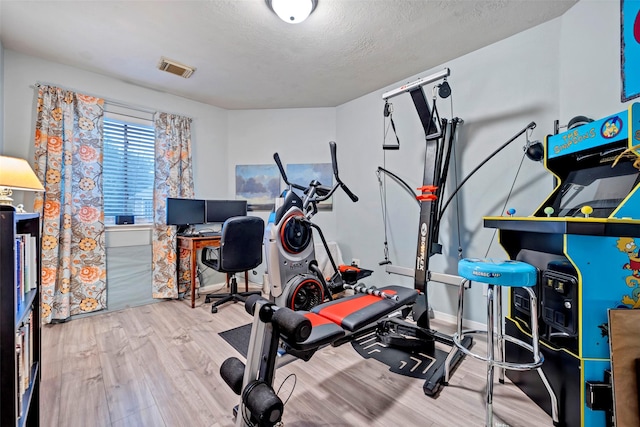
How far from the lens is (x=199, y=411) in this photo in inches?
54.8

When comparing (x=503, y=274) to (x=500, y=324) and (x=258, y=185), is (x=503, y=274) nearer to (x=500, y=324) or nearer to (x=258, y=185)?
(x=500, y=324)

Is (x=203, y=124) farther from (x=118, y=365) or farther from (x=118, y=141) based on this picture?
(x=118, y=365)

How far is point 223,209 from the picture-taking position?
11.5 ft

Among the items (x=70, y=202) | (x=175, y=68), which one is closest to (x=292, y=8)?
(x=175, y=68)

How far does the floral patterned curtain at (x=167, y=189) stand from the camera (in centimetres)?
312

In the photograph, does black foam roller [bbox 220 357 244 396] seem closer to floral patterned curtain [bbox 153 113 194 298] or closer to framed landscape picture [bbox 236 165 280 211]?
floral patterned curtain [bbox 153 113 194 298]

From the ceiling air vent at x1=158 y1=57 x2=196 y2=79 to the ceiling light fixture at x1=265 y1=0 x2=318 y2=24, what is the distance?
4.15ft

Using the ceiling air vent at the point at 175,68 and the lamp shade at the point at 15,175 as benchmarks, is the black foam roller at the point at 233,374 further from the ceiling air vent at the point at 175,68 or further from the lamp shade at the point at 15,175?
the ceiling air vent at the point at 175,68

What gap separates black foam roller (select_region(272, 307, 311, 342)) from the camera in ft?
2.88

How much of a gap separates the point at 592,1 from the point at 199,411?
3.45m

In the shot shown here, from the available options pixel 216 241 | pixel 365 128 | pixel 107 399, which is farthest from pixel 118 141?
pixel 365 128

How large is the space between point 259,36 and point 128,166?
2.13 metres

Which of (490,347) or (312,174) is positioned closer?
(490,347)

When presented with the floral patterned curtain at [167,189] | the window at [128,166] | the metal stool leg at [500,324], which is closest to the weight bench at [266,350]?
the metal stool leg at [500,324]
